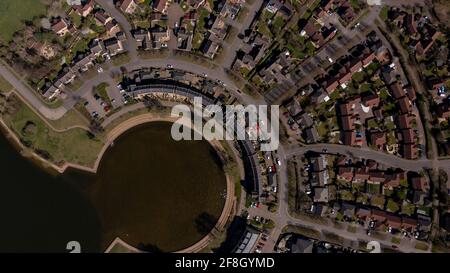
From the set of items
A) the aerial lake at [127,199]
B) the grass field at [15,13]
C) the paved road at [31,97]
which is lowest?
the aerial lake at [127,199]

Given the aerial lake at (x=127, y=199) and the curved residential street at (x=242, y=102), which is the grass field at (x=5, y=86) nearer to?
the curved residential street at (x=242, y=102)

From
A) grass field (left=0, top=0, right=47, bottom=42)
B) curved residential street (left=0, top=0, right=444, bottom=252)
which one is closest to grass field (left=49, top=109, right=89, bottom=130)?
curved residential street (left=0, top=0, right=444, bottom=252)

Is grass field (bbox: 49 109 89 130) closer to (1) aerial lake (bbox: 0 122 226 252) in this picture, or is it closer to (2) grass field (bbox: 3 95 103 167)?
(2) grass field (bbox: 3 95 103 167)

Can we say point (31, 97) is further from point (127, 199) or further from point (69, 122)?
point (127, 199)

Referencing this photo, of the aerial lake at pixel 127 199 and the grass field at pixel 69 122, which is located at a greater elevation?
the grass field at pixel 69 122

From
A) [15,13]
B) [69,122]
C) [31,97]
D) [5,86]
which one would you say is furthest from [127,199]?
[15,13]

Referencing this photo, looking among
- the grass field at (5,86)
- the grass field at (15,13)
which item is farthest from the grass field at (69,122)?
the grass field at (15,13)
